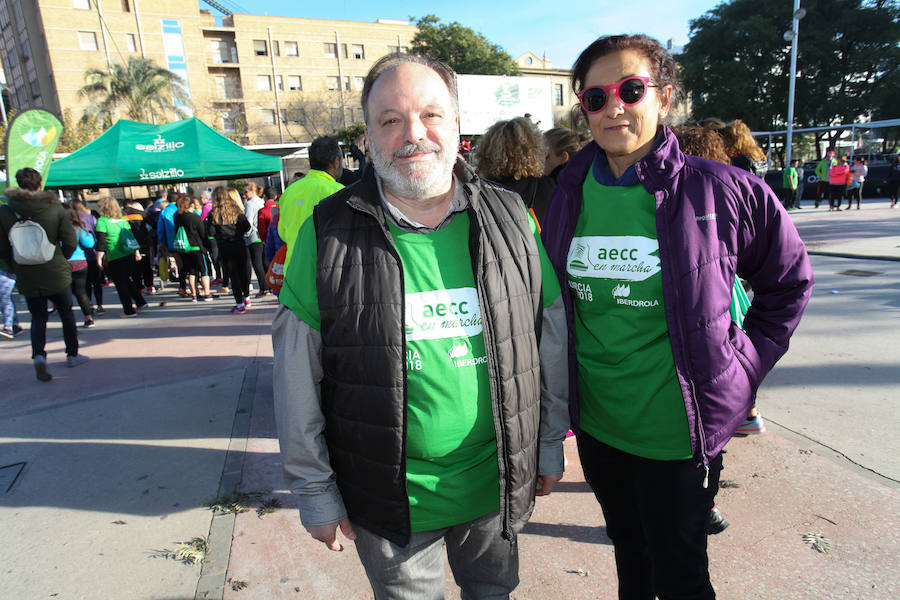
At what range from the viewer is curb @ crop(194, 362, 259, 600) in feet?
7.76

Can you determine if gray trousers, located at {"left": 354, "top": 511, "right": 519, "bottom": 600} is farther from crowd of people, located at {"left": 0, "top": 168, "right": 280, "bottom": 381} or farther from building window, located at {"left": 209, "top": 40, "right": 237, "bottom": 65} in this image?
building window, located at {"left": 209, "top": 40, "right": 237, "bottom": 65}

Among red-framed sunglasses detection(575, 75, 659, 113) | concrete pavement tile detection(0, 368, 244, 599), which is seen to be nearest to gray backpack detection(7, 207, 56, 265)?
concrete pavement tile detection(0, 368, 244, 599)

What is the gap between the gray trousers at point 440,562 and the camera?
150 cm

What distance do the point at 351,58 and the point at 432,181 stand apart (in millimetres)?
63768

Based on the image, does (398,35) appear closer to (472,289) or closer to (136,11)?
(136,11)

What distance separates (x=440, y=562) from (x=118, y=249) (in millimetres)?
8803

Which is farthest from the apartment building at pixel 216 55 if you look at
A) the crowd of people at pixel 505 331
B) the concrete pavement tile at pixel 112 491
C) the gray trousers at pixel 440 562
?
the gray trousers at pixel 440 562

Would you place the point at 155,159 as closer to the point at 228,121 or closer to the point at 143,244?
the point at 143,244

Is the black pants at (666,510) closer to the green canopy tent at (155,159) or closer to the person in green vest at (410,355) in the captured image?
the person in green vest at (410,355)

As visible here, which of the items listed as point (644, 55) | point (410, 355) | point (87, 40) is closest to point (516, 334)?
point (410, 355)

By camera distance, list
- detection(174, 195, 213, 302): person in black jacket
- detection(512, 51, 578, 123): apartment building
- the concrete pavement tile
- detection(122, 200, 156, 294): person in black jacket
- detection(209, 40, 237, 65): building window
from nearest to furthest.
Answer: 1. the concrete pavement tile
2. detection(174, 195, 213, 302): person in black jacket
3. detection(122, 200, 156, 294): person in black jacket
4. detection(209, 40, 237, 65): building window
5. detection(512, 51, 578, 123): apartment building

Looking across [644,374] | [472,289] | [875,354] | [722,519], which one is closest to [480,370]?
[472,289]

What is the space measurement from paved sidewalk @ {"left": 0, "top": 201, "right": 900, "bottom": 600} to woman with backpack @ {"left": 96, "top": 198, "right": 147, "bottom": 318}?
3612 mm

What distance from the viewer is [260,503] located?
3.02 m
